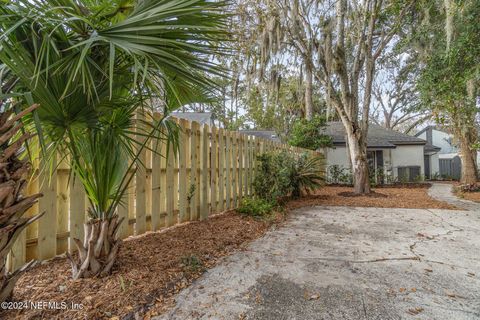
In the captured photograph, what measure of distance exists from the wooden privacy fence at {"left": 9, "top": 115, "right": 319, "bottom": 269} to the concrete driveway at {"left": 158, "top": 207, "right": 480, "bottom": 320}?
3.89 ft

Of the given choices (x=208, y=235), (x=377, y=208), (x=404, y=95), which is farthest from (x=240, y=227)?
(x=404, y=95)

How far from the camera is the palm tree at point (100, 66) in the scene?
127 cm

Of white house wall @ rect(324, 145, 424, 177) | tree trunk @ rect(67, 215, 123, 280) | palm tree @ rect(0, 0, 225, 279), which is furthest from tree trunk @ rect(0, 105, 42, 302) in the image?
white house wall @ rect(324, 145, 424, 177)

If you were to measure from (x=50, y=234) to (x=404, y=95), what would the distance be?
25.1 m

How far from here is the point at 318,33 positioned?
7.97 metres

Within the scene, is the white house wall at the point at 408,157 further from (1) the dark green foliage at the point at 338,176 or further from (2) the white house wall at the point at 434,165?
(2) the white house wall at the point at 434,165

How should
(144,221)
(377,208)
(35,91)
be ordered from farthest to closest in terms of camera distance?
(377,208), (144,221), (35,91)

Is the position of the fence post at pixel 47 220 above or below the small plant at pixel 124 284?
above

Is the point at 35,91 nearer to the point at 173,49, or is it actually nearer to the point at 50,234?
the point at 173,49

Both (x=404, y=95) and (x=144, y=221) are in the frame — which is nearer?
(x=144, y=221)

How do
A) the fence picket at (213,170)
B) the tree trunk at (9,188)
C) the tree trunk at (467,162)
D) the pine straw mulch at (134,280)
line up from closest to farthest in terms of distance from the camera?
the tree trunk at (9,188) < the pine straw mulch at (134,280) < the fence picket at (213,170) < the tree trunk at (467,162)

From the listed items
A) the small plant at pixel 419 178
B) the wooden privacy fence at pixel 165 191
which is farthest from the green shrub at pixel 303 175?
the small plant at pixel 419 178

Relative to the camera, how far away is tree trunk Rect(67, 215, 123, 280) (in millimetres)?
1853

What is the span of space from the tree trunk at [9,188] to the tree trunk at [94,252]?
445 mm
